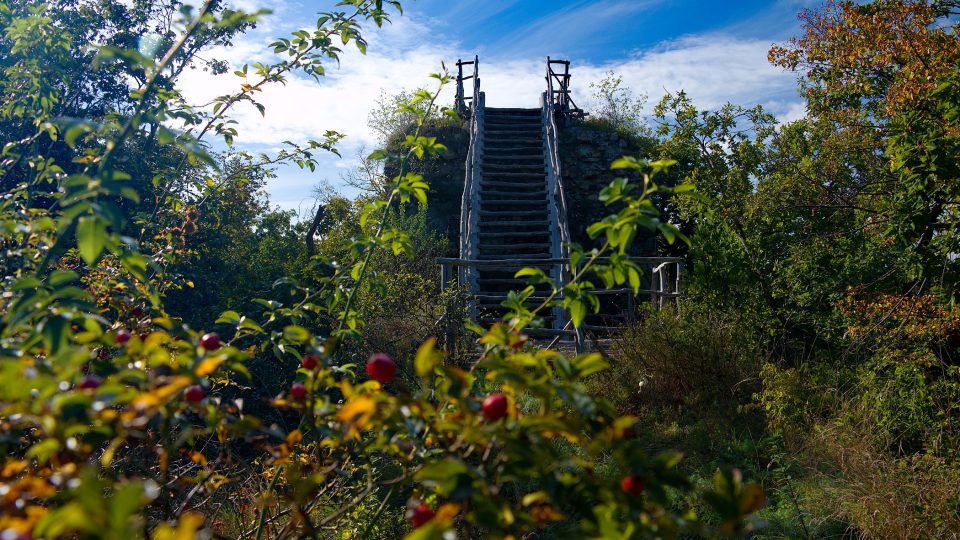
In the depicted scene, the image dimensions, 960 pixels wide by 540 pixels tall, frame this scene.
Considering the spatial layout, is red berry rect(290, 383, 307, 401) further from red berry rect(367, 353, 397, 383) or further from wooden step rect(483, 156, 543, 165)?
wooden step rect(483, 156, 543, 165)

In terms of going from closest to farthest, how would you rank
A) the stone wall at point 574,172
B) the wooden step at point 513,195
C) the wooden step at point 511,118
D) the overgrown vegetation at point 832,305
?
the overgrown vegetation at point 832,305
the wooden step at point 513,195
the stone wall at point 574,172
the wooden step at point 511,118

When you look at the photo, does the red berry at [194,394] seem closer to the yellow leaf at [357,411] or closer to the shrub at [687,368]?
the yellow leaf at [357,411]

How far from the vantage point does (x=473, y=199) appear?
11.2 metres

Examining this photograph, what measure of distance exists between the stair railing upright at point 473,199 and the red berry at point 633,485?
644 cm

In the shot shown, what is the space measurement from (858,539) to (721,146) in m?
5.40

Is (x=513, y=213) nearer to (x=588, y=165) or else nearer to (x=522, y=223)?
(x=522, y=223)

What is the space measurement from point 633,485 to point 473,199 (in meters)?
10.3

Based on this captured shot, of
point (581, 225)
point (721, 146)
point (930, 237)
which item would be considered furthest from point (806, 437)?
point (581, 225)

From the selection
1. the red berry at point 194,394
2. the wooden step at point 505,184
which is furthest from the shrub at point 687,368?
the wooden step at point 505,184

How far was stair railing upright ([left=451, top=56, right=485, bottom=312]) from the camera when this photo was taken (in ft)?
29.5

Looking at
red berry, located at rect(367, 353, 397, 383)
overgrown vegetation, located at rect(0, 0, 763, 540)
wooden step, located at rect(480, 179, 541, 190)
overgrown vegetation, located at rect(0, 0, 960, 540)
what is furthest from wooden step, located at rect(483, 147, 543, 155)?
red berry, located at rect(367, 353, 397, 383)

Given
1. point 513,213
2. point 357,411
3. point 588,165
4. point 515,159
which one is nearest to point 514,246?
point 513,213

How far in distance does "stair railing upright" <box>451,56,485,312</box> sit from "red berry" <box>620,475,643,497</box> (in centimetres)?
644

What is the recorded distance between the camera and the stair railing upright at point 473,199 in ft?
29.5
